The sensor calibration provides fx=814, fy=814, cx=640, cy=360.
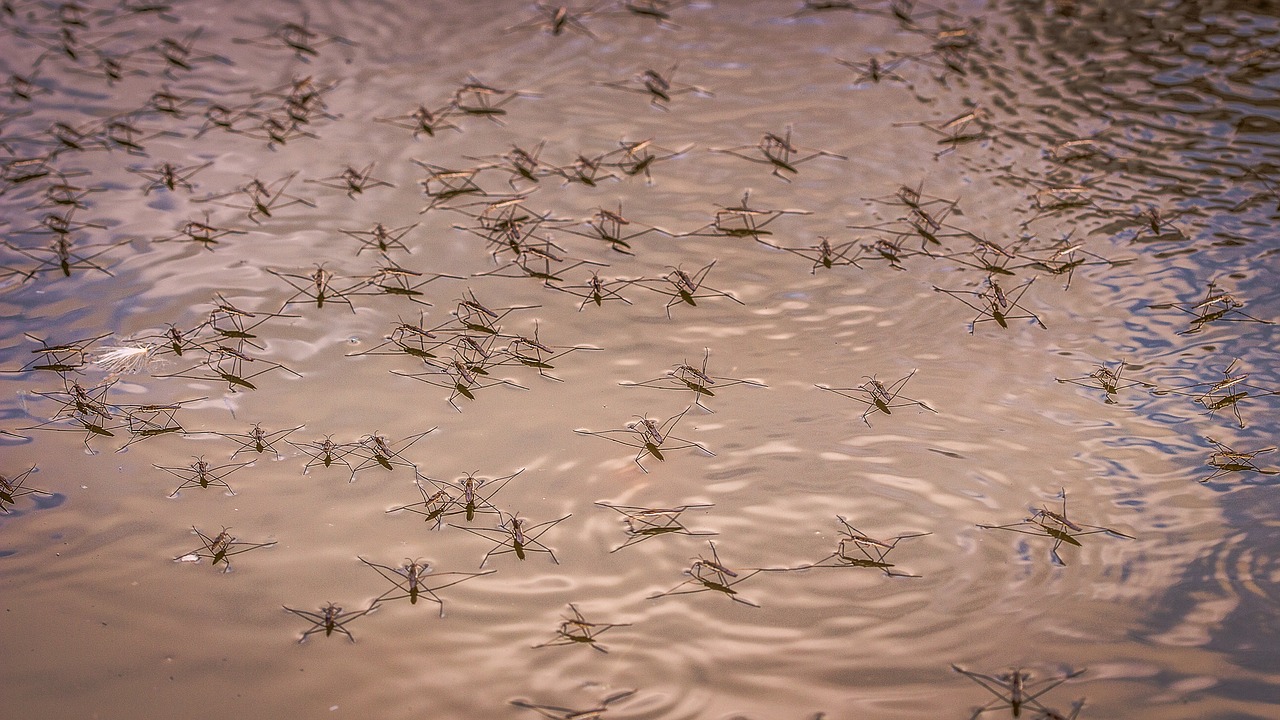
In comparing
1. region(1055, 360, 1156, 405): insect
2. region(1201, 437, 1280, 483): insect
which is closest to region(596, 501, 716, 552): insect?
region(1055, 360, 1156, 405): insect

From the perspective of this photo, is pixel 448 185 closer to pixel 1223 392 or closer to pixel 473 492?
pixel 473 492

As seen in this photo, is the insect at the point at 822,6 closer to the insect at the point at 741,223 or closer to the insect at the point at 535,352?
the insect at the point at 741,223

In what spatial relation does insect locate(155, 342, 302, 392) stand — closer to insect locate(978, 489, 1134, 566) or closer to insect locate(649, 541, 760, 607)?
insect locate(649, 541, 760, 607)

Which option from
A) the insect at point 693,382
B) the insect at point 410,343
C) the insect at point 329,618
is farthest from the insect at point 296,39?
the insect at point 329,618

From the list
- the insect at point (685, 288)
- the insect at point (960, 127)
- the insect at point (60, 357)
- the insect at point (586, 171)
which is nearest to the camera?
the insect at point (60, 357)

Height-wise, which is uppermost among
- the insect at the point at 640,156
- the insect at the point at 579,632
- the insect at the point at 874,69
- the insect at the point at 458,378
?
the insect at the point at 874,69

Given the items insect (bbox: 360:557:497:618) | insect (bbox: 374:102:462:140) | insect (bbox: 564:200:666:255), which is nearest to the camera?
insect (bbox: 360:557:497:618)

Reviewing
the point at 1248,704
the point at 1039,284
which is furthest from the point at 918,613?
the point at 1039,284
